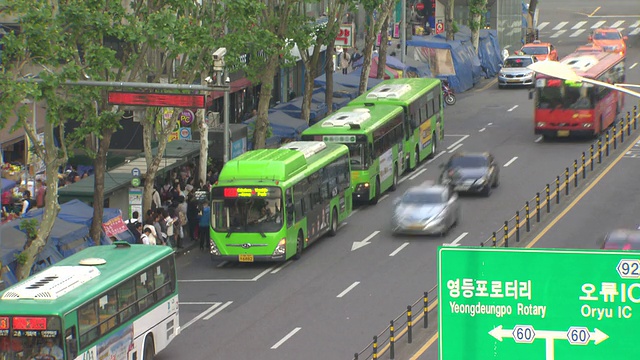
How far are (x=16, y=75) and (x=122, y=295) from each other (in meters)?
5.92

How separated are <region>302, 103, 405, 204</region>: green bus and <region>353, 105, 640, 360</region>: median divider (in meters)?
5.17

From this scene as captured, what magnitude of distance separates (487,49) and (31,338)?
55353 mm

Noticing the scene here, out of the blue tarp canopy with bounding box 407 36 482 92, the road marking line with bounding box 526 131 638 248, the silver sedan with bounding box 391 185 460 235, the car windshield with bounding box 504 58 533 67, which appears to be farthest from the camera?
the car windshield with bounding box 504 58 533 67

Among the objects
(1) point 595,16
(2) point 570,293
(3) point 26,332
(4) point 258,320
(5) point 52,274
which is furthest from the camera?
(1) point 595,16

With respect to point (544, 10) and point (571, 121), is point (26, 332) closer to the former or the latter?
point (571, 121)

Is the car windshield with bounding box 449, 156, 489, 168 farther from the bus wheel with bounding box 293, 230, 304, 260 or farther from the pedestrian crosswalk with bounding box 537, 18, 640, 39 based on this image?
the pedestrian crosswalk with bounding box 537, 18, 640, 39

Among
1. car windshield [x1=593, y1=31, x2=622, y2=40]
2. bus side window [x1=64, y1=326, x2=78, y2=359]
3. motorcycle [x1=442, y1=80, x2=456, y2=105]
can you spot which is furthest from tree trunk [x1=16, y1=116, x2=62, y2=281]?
car windshield [x1=593, y1=31, x2=622, y2=40]

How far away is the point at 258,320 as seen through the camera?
102 ft

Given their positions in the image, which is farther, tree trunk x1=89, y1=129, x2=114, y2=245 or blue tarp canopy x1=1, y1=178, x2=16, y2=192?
blue tarp canopy x1=1, y1=178, x2=16, y2=192

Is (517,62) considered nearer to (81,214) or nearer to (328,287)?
(328,287)

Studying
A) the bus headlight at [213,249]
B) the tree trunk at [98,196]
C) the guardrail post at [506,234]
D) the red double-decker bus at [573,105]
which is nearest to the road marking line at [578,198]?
the guardrail post at [506,234]

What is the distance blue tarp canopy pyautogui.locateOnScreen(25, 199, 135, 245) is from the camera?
111ft

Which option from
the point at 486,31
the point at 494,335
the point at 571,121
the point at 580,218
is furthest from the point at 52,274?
the point at 486,31

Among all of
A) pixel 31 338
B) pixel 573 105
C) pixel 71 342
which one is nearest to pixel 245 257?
pixel 71 342
